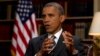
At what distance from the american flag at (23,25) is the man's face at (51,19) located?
138 cm

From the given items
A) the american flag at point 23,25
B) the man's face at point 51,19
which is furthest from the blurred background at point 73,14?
the man's face at point 51,19

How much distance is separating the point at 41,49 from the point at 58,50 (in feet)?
0.57

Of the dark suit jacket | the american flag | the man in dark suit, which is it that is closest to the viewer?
the man in dark suit

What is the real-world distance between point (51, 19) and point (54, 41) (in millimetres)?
267

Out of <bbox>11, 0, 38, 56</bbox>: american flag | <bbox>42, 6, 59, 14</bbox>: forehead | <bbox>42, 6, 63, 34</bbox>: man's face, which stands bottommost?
<bbox>11, 0, 38, 56</bbox>: american flag

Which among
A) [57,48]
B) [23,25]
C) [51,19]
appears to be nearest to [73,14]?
[23,25]

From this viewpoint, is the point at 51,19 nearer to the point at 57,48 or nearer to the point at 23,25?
the point at 57,48

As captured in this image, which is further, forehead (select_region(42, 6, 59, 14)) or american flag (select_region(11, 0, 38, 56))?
american flag (select_region(11, 0, 38, 56))

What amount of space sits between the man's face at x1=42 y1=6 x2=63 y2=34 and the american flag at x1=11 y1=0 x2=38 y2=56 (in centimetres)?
138

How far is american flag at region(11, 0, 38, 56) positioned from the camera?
3.86 metres

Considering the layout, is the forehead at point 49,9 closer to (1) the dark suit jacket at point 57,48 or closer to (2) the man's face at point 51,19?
(2) the man's face at point 51,19

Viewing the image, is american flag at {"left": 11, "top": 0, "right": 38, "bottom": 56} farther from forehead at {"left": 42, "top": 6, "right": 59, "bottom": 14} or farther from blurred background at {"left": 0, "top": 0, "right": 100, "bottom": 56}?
forehead at {"left": 42, "top": 6, "right": 59, "bottom": 14}

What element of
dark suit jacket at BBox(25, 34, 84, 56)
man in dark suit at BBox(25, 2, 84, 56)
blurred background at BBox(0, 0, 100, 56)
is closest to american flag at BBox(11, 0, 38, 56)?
blurred background at BBox(0, 0, 100, 56)

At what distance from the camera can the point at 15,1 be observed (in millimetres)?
4406
